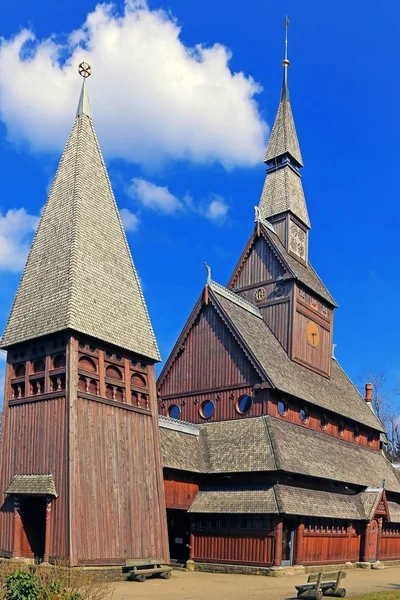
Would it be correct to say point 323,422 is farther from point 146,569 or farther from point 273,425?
point 146,569

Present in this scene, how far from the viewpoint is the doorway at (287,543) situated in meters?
30.4

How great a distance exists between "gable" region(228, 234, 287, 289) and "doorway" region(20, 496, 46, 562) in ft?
68.3

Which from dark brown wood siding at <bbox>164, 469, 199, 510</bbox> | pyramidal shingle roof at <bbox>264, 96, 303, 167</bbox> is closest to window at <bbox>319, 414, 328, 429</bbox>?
dark brown wood siding at <bbox>164, 469, 199, 510</bbox>

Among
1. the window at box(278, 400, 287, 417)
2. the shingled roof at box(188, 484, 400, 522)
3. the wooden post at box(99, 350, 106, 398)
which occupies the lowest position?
the shingled roof at box(188, 484, 400, 522)

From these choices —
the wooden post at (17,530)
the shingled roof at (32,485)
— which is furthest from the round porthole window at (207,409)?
the wooden post at (17,530)

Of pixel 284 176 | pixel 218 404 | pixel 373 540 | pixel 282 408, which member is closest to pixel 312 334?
pixel 282 408

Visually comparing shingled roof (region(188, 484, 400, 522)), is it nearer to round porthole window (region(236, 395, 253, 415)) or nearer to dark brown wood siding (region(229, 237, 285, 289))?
round porthole window (region(236, 395, 253, 415))

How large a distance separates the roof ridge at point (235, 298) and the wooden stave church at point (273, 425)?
0.09 meters

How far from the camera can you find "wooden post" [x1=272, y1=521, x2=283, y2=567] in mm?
29578

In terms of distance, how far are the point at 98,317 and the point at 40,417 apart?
4.35 metres

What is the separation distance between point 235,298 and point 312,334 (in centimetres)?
612

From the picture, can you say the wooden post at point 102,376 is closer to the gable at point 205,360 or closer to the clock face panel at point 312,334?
the gable at point 205,360

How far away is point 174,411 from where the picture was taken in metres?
38.2

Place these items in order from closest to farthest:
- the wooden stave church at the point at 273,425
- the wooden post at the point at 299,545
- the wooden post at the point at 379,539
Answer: the wooden post at the point at 299,545
the wooden stave church at the point at 273,425
the wooden post at the point at 379,539
